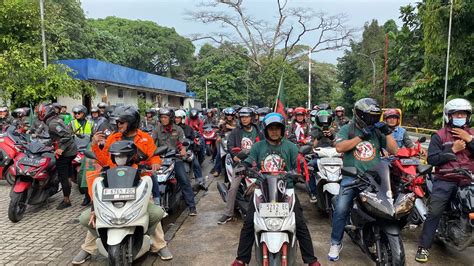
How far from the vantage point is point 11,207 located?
5.77m

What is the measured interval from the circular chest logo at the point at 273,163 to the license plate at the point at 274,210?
0.58m

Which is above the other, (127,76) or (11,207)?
(127,76)

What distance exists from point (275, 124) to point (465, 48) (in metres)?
14.9

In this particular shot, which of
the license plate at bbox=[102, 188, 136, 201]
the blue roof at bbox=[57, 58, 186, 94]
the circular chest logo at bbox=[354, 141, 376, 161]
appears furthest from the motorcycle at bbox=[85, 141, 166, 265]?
the blue roof at bbox=[57, 58, 186, 94]

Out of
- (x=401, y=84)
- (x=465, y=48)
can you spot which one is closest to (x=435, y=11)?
(x=465, y=48)

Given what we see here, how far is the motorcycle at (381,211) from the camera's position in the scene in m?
3.51

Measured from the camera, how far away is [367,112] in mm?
3941

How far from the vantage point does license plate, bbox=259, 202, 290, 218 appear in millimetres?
3430

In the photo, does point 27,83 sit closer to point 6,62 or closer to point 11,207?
point 6,62

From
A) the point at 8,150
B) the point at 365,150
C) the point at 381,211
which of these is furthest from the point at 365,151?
the point at 8,150

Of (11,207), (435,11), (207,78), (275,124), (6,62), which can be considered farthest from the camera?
(207,78)

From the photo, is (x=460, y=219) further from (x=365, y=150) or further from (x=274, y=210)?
(x=274, y=210)

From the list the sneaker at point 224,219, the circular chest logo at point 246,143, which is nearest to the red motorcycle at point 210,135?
the circular chest logo at point 246,143

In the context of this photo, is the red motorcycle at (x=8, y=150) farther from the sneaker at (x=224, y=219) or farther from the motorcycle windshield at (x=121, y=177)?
the motorcycle windshield at (x=121, y=177)
